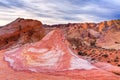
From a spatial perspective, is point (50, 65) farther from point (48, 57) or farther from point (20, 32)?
point (20, 32)

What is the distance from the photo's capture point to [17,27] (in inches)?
1045

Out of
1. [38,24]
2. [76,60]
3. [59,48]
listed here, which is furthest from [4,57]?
[38,24]

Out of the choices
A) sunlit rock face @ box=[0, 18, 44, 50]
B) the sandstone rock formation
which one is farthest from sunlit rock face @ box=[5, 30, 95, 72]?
sunlit rock face @ box=[0, 18, 44, 50]

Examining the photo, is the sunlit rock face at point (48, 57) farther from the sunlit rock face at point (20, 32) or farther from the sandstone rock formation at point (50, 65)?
the sunlit rock face at point (20, 32)

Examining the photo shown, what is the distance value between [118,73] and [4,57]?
21.2 feet

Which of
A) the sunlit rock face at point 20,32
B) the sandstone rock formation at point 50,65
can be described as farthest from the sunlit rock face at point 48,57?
the sunlit rock face at point 20,32

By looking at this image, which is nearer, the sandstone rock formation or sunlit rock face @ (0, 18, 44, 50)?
the sandstone rock formation

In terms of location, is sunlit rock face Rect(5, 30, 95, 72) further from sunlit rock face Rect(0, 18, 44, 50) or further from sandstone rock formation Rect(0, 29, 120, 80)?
sunlit rock face Rect(0, 18, 44, 50)

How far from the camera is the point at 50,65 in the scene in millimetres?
14633

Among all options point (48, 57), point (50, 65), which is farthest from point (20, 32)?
point (50, 65)

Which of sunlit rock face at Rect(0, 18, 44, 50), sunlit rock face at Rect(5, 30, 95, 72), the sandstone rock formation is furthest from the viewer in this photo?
→ sunlit rock face at Rect(0, 18, 44, 50)

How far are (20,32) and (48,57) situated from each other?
11352mm

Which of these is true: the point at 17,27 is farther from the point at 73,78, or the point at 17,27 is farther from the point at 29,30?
the point at 73,78

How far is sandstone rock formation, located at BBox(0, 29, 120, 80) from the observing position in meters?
13.5
